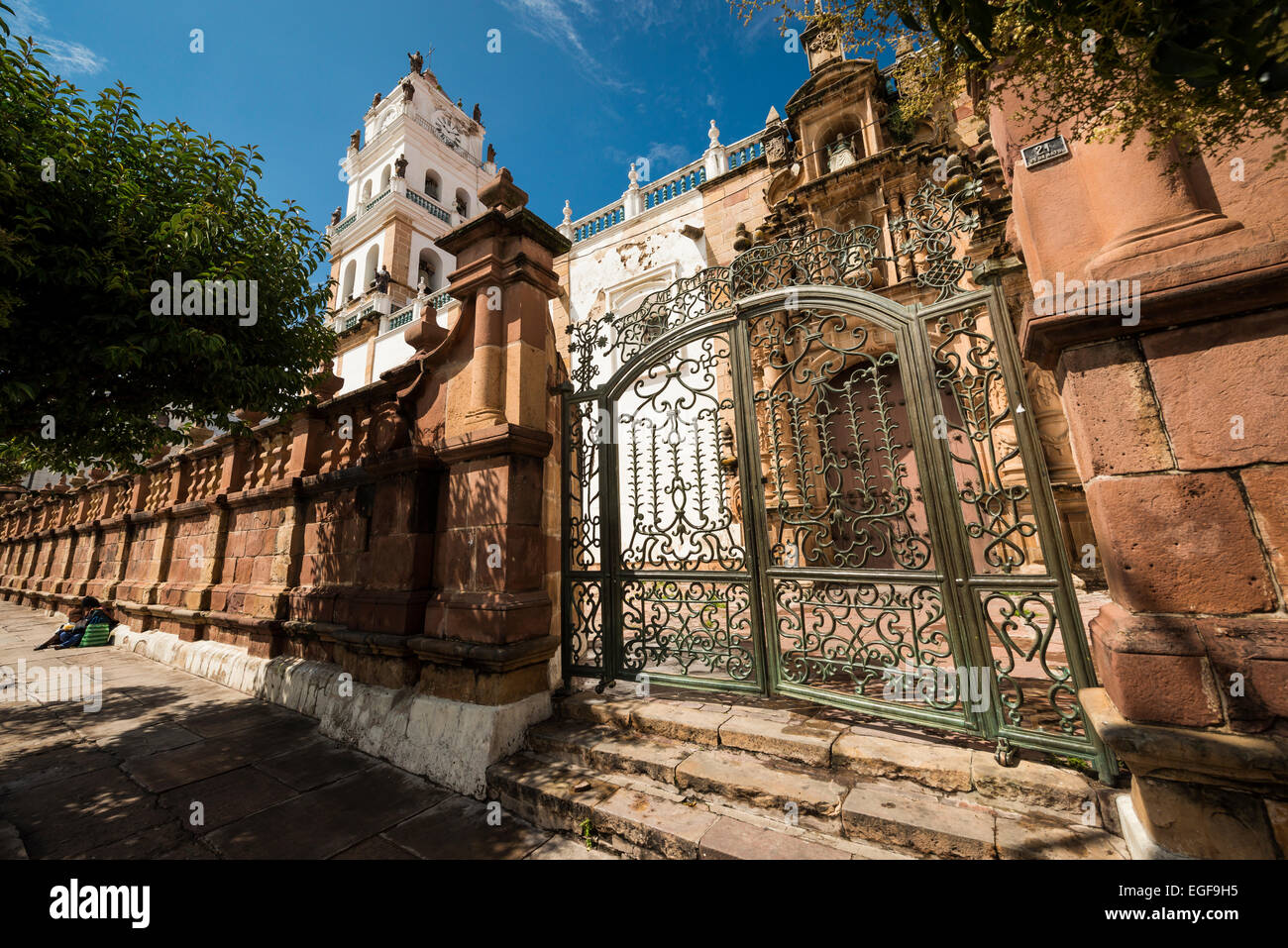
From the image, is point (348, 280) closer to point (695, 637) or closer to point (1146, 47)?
point (695, 637)

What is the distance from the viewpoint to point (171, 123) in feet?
12.3

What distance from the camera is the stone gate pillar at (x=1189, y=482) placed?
62.1 inches

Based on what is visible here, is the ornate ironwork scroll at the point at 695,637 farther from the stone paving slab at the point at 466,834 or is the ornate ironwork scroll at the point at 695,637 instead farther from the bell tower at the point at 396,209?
the bell tower at the point at 396,209

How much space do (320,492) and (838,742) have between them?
16.2ft

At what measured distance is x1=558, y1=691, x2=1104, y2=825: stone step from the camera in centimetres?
206

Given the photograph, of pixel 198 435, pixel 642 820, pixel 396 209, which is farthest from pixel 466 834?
pixel 396 209

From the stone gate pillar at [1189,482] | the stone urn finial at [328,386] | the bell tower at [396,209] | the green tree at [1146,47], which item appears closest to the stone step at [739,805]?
the stone gate pillar at [1189,482]

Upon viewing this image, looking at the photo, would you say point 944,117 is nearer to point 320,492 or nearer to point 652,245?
point 652,245

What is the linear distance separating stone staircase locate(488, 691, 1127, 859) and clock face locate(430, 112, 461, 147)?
3321cm

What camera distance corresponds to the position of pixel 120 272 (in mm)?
3090

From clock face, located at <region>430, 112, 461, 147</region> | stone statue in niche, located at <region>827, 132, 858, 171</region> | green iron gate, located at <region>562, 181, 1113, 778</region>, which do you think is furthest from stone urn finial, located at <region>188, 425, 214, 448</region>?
clock face, located at <region>430, 112, 461, 147</region>

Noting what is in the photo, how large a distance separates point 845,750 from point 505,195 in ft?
14.8

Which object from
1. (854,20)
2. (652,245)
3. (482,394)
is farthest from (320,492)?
(652,245)

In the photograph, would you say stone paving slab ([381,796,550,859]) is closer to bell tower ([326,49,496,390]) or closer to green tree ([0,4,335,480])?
green tree ([0,4,335,480])
